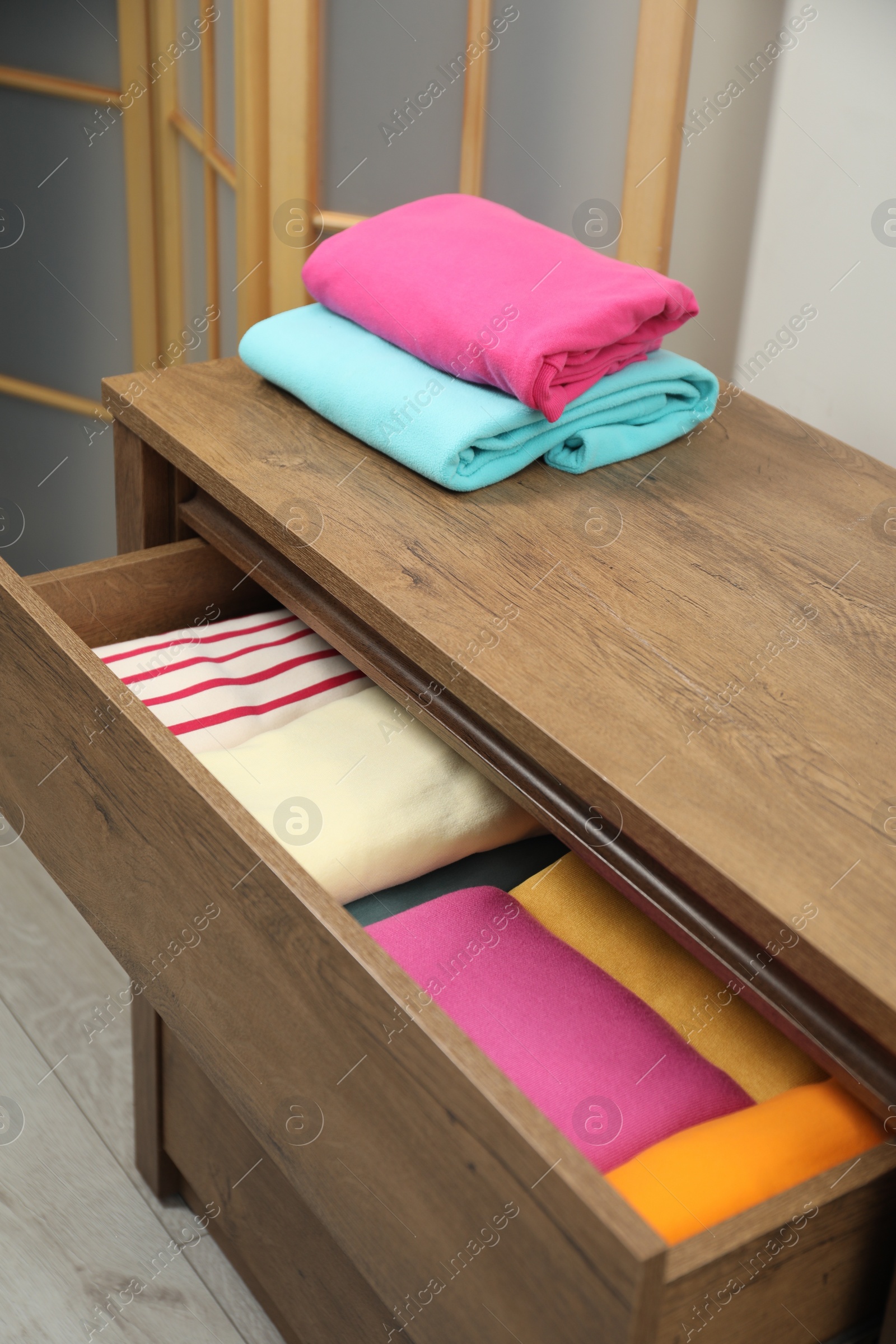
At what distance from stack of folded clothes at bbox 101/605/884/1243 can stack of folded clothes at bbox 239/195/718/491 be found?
189mm

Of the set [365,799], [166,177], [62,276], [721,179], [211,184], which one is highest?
[62,276]

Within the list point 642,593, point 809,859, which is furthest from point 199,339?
point 809,859

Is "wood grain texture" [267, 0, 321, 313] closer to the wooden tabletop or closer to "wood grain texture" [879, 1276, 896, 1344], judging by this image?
the wooden tabletop

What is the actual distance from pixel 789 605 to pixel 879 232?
1.53 ft

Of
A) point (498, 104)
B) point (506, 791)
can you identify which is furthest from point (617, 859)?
point (498, 104)

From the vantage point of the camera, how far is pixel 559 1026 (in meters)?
0.64

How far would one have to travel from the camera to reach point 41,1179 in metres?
1.06

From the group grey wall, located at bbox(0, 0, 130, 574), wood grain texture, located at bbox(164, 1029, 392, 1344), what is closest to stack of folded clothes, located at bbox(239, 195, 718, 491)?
wood grain texture, located at bbox(164, 1029, 392, 1344)

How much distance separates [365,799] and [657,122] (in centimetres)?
68

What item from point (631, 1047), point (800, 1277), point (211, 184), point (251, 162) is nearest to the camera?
point (800, 1277)

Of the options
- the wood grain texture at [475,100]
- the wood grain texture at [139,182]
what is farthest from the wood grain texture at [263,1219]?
the wood grain texture at [139,182]

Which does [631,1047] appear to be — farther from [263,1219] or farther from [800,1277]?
[263,1219]

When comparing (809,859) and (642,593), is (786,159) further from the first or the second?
(809,859)

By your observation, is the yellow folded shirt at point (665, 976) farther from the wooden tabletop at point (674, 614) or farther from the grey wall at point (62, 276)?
the grey wall at point (62, 276)
